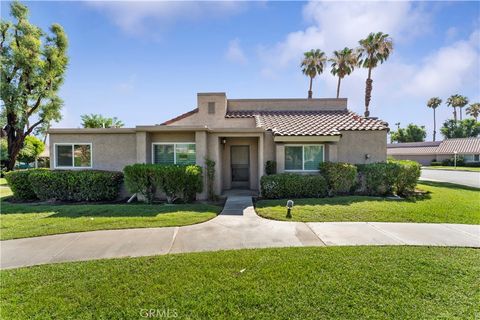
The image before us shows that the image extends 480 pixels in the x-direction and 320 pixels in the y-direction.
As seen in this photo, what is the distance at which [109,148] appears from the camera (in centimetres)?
1123

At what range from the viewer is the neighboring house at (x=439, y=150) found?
127 ft

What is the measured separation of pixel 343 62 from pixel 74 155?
28.6 meters

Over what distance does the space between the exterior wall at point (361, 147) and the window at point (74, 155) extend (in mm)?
13129

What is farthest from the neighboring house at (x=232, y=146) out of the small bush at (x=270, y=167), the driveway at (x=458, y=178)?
the driveway at (x=458, y=178)

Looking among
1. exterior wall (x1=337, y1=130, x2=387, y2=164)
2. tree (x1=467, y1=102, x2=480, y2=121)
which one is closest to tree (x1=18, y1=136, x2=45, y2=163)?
exterior wall (x1=337, y1=130, x2=387, y2=164)

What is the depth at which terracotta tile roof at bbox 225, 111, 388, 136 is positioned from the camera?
39.0ft

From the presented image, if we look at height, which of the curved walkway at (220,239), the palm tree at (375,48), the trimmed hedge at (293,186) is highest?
the palm tree at (375,48)

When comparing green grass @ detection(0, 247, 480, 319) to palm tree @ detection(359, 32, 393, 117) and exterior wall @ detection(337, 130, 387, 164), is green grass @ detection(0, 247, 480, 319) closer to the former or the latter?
exterior wall @ detection(337, 130, 387, 164)

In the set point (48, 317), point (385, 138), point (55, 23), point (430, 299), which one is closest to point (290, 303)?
point (430, 299)

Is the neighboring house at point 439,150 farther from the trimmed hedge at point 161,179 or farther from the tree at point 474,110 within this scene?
the trimmed hedge at point 161,179

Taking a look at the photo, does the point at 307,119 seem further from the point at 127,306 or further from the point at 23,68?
the point at 23,68

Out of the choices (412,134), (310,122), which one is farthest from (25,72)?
(412,134)

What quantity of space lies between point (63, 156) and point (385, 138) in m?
17.0

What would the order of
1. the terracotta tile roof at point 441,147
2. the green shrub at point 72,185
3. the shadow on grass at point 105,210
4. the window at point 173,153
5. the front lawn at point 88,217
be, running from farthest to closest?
the terracotta tile roof at point 441,147 < the window at point 173,153 < the green shrub at point 72,185 < the shadow on grass at point 105,210 < the front lawn at point 88,217
